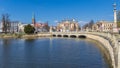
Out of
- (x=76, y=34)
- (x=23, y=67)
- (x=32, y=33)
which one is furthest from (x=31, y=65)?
(x=32, y=33)

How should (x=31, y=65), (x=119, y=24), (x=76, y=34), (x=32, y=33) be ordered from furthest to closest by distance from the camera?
(x=32, y=33) → (x=76, y=34) → (x=119, y=24) → (x=31, y=65)

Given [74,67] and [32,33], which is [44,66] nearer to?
[74,67]

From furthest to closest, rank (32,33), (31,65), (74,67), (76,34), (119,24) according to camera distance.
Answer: (32,33)
(76,34)
(119,24)
(31,65)
(74,67)

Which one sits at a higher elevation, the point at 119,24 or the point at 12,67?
the point at 119,24

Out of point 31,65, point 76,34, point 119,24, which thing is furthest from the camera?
point 76,34

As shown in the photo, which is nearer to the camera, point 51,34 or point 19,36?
point 19,36

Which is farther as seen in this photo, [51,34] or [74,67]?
[51,34]

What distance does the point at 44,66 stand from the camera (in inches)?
1519

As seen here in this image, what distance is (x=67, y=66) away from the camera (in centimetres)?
3816

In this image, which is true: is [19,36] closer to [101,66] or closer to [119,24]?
[119,24]

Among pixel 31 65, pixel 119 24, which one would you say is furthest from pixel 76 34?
pixel 31 65

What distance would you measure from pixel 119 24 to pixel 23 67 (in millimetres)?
70449

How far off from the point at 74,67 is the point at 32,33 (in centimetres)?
14738

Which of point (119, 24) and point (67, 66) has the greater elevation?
point (119, 24)
